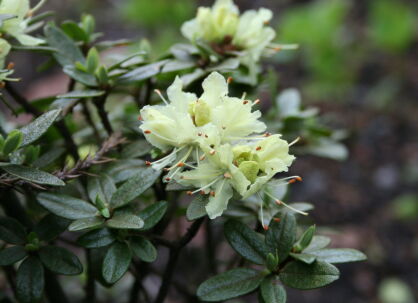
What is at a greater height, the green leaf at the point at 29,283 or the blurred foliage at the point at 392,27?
the green leaf at the point at 29,283

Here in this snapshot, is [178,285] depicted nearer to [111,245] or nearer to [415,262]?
[111,245]

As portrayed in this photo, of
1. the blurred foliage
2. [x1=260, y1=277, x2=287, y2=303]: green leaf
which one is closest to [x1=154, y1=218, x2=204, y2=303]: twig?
[x1=260, y1=277, x2=287, y2=303]: green leaf

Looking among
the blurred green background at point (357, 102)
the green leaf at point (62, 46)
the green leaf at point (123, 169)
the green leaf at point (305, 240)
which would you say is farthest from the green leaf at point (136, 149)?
the blurred green background at point (357, 102)

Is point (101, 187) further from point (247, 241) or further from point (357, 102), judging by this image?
point (357, 102)

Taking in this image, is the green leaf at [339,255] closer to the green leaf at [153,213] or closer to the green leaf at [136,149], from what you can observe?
the green leaf at [153,213]

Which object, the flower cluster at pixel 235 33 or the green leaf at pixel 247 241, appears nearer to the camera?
the green leaf at pixel 247 241

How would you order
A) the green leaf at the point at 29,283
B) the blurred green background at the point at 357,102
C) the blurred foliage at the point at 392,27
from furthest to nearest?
the blurred foliage at the point at 392,27, the blurred green background at the point at 357,102, the green leaf at the point at 29,283

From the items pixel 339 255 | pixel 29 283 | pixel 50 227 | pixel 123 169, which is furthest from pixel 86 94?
pixel 339 255

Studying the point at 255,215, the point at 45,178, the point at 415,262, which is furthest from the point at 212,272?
the point at 415,262
